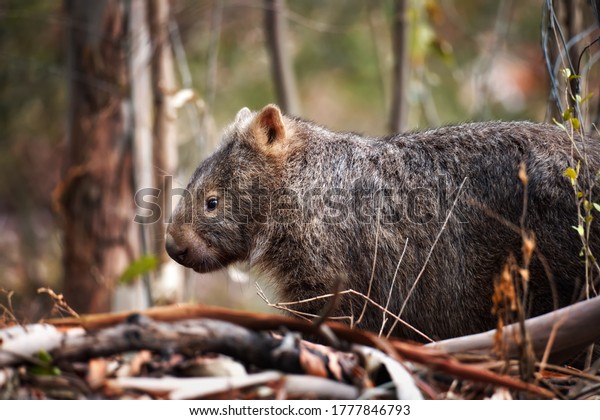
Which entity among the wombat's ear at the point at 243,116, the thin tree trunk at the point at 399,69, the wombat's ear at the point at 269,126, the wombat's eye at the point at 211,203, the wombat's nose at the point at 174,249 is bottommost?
the wombat's nose at the point at 174,249

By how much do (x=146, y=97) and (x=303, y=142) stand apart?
3251mm

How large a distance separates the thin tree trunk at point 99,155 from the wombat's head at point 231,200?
9.43 feet

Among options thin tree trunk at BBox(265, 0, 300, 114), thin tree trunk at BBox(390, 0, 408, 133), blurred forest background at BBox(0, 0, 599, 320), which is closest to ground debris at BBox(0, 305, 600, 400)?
blurred forest background at BBox(0, 0, 599, 320)

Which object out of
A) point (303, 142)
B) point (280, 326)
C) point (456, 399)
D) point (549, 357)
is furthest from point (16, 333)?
point (303, 142)

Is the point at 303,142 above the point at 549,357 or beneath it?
above

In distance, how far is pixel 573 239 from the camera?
4031mm

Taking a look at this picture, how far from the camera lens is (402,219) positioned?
4.44 metres

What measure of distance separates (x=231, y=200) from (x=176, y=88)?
13.6ft

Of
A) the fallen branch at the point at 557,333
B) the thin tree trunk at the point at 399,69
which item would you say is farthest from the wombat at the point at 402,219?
the thin tree trunk at the point at 399,69

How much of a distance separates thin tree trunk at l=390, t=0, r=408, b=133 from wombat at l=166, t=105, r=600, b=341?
11.9 ft

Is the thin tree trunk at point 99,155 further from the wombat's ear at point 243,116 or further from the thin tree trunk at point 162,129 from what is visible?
the wombat's ear at point 243,116

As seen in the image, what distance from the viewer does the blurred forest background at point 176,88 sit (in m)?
7.59

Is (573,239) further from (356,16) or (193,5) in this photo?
(356,16)

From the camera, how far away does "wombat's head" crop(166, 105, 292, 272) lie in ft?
15.9
